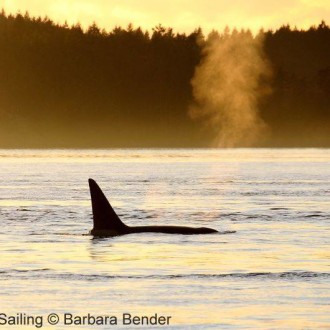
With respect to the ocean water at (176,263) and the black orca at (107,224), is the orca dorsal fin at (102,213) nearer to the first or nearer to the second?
the black orca at (107,224)

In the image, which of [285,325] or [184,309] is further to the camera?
[184,309]

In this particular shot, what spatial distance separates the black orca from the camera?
33906 mm

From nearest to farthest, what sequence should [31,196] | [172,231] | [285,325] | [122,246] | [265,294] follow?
1. [285,325]
2. [265,294]
3. [122,246]
4. [172,231]
5. [31,196]

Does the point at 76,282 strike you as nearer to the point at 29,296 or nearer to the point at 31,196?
the point at 29,296

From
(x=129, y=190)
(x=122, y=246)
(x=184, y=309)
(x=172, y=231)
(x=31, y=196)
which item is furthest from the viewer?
(x=129, y=190)

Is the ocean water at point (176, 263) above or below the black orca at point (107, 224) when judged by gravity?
below

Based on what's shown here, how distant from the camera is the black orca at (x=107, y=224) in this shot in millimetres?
33906

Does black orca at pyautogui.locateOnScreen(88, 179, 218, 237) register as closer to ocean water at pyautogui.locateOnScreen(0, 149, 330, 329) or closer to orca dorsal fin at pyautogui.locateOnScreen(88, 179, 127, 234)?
orca dorsal fin at pyautogui.locateOnScreen(88, 179, 127, 234)

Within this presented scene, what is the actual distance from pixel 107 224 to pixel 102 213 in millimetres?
486

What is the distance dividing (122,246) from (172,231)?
3.20 metres

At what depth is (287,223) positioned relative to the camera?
4000 centimetres

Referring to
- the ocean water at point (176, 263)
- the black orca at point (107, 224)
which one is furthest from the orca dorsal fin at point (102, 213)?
the ocean water at point (176, 263)

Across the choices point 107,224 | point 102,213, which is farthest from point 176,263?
point 107,224

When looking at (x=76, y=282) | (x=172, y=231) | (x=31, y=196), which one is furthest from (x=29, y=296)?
(x=31, y=196)
